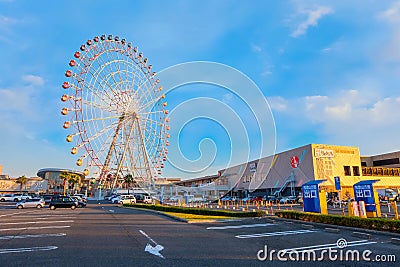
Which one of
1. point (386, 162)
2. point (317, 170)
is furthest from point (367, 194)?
point (386, 162)

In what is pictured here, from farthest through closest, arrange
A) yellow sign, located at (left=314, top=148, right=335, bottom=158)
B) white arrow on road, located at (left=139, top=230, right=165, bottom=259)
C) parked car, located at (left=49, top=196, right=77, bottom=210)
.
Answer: yellow sign, located at (left=314, top=148, right=335, bottom=158) → parked car, located at (left=49, top=196, right=77, bottom=210) → white arrow on road, located at (left=139, top=230, right=165, bottom=259)

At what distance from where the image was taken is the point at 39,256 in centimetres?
744

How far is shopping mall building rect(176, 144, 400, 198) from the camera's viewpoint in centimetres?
5041

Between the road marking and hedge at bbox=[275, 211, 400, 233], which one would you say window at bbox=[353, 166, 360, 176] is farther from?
the road marking

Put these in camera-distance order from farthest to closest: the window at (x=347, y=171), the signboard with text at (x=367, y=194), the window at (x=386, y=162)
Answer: the window at (x=386, y=162)
the window at (x=347, y=171)
the signboard with text at (x=367, y=194)

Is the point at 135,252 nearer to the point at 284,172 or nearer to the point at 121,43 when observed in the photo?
the point at 121,43

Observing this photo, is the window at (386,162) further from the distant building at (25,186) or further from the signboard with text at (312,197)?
the distant building at (25,186)

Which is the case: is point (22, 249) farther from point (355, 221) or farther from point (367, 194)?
point (367, 194)

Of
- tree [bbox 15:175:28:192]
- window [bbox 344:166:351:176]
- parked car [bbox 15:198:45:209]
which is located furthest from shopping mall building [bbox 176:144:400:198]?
tree [bbox 15:175:28:192]

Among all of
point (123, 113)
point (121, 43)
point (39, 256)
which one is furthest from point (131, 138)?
point (39, 256)

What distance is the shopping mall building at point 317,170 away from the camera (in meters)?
50.4

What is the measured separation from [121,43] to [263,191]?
4310 centimetres

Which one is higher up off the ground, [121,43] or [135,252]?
[121,43]

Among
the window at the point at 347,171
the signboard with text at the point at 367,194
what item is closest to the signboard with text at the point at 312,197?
the signboard with text at the point at 367,194
